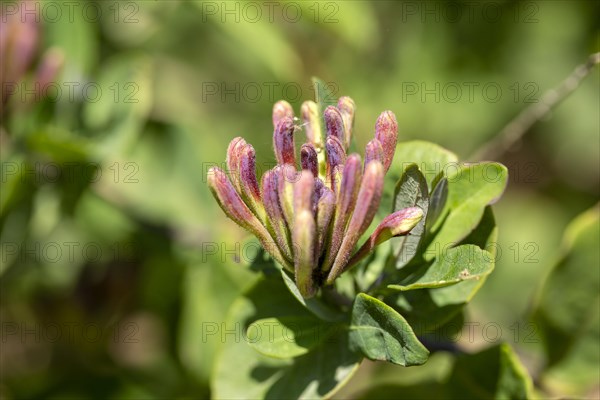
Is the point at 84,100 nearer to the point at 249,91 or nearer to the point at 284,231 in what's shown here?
the point at 249,91

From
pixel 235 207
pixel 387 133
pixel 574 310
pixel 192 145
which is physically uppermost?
pixel 192 145

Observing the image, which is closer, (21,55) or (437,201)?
(437,201)

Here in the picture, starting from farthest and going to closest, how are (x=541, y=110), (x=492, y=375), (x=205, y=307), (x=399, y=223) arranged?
(x=205, y=307), (x=541, y=110), (x=492, y=375), (x=399, y=223)

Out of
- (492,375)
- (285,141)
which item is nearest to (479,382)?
(492,375)

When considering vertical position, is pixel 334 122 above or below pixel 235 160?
above

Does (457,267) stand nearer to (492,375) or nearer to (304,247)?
(304,247)

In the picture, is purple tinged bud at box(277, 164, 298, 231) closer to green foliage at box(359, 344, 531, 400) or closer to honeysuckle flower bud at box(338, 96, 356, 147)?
honeysuckle flower bud at box(338, 96, 356, 147)

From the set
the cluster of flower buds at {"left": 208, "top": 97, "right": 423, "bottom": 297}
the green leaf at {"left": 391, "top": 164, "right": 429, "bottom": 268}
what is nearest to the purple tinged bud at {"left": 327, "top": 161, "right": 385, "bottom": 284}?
the cluster of flower buds at {"left": 208, "top": 97, "right": 423, "bottom": 297}

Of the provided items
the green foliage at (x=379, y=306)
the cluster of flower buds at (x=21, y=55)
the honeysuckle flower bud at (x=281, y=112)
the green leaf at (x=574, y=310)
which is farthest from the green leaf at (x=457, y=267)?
the cluster of flower buds at (x=21, y=55)
